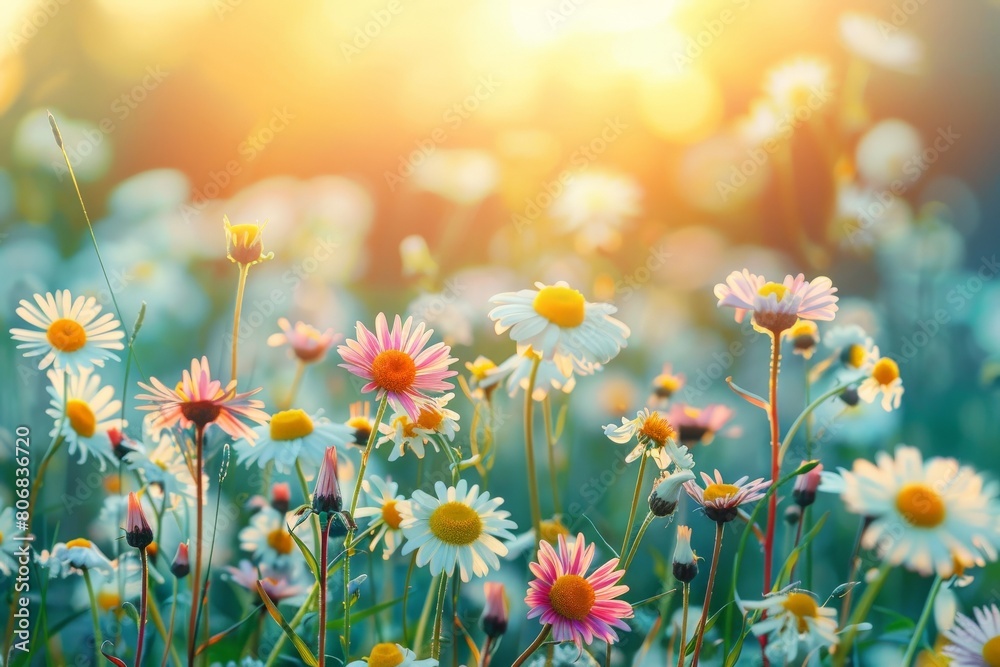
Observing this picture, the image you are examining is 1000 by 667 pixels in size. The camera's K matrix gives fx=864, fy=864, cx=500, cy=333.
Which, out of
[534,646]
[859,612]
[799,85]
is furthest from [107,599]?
[799,85]

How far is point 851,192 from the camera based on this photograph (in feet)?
3.67

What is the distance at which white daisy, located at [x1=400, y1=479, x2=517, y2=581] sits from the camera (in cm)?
45

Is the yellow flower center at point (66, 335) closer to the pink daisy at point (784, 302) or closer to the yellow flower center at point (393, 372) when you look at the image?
the yellow flower center at point (393, 372)

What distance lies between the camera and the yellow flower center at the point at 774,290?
486mm

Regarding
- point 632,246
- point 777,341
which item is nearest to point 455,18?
point 632,246

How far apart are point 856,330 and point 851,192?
0.46 metres

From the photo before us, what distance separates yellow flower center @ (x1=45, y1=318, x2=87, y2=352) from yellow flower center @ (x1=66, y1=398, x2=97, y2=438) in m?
0.04

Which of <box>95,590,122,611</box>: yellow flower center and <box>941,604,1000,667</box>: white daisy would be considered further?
<box>95,590,122,611</box>: yellow flower center

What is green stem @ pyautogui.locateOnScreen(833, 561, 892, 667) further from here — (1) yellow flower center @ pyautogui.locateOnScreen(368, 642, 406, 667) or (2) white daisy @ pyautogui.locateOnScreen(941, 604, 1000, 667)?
(1) yellow flower center @ pyautogui.locateOnScreen(368, 642, 406, 667)

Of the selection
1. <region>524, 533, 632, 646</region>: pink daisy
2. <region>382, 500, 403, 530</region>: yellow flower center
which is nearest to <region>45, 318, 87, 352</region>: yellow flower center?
<region>382, 500, 403, 530</region>: yellow flower center

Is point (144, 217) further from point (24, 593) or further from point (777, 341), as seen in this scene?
point (777, 341)

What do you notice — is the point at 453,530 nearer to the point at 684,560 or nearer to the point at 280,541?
the point at 684,560

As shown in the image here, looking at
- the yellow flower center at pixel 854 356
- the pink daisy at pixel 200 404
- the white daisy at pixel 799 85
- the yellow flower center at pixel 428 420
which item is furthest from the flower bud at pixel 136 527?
the white daisy at pixel 799 85

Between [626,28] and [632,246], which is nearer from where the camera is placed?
[626,28]
